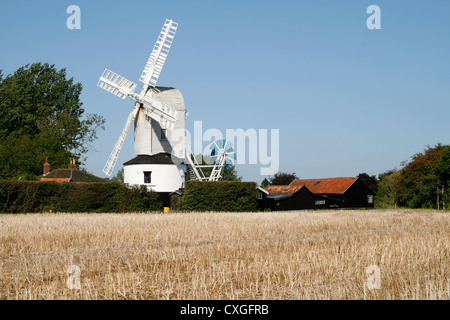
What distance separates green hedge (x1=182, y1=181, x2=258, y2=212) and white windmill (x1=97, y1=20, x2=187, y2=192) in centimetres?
627

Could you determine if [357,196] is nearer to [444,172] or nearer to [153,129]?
[444,172]

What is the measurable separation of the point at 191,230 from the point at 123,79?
96.2ft

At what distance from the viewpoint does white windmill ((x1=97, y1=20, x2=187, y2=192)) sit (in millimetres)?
42812

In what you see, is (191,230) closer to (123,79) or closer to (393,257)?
(393,257)

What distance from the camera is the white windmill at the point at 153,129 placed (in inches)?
1686

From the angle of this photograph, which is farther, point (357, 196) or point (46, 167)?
point (357, 196)

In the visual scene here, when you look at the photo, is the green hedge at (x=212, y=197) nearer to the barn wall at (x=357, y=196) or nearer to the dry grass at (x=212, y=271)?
the dry grass at (x=212, y=271)

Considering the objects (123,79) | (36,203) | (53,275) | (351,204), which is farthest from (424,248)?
(351,204)

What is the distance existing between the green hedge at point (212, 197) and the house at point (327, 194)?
998cm

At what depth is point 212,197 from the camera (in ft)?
122

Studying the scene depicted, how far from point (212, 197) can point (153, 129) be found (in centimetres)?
1051

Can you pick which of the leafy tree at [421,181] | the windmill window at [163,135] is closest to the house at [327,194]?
the leafy tree at [421,181]

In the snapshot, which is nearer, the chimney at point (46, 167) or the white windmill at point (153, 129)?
the white windmill at point (153, 129)

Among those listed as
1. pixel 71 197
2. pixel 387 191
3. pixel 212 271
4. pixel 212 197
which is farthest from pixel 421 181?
pixel 212 271
